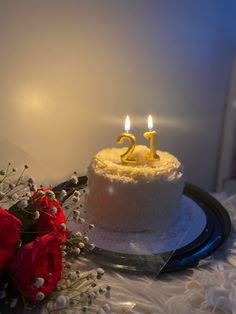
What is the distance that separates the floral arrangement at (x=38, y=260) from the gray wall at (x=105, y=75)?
255 mm

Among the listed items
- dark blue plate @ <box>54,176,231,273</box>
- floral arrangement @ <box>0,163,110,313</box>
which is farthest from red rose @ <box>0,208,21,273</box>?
dark blue plate @ <box>54,176,231,273</box>

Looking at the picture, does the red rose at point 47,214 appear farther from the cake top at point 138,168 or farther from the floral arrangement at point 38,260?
the cake top at point 138,168

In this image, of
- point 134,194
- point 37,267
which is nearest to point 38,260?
point 37,267

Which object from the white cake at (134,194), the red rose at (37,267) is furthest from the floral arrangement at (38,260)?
the white cake at (134,194)

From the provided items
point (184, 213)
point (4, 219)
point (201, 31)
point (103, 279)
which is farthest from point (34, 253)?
point (201, 31)

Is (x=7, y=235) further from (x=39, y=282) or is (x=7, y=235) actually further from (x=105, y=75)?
(x=105, y=75)

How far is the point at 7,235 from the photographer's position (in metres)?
0.51

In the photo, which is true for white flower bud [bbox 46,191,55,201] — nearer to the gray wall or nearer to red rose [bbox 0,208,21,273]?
red rose [bbox 0,208,21,273]

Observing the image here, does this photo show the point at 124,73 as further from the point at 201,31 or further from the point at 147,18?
the point at 201,31

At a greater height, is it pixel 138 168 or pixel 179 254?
pixel 138 168

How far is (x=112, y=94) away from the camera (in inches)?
43.4

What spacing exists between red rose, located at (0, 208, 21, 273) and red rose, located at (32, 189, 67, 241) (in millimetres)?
66

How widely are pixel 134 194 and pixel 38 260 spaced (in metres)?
0.30

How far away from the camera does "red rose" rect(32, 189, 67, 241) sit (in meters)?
0.58
